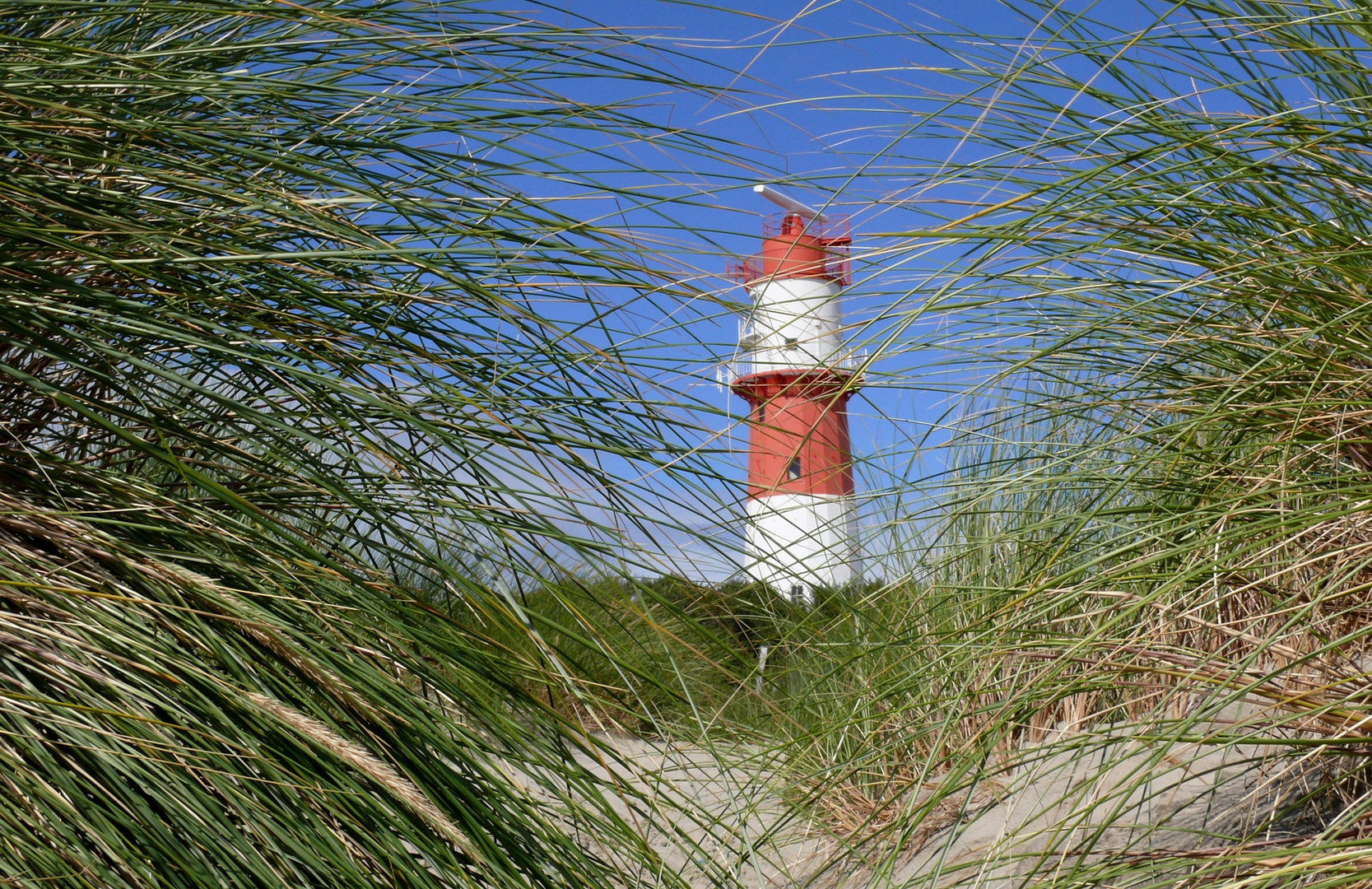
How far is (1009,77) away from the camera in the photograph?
1.13 m

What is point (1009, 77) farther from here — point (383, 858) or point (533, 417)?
point (383, 858)

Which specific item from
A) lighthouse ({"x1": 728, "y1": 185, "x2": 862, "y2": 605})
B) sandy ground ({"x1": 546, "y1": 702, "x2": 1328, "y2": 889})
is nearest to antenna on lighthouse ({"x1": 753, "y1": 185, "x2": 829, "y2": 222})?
lighthouse ({"x1": 728, "y1": 185, "x2": 862, "y2": 605})

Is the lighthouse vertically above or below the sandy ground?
above

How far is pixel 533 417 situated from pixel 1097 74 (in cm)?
69

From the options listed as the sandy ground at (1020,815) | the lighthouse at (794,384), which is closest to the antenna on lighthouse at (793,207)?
the lighthouse at (794,384)

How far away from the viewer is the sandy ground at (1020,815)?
→ 0.85 meters

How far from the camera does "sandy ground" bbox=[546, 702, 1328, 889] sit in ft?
2.80

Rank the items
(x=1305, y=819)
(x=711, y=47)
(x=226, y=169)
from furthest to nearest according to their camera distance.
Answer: (x=1305, y=819) → (x=711, y=47) → (x=226, y=169)

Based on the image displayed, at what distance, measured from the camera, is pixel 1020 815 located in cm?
187

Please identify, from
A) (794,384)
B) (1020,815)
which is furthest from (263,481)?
(1020,815)

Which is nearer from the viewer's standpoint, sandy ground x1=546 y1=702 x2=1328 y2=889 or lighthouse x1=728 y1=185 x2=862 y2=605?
sandy ground x1=546 y1=702 x2=1328 y2=889

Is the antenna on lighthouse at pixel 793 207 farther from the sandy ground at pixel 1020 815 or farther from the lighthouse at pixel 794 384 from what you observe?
the sandy ground at pixel 1020 815

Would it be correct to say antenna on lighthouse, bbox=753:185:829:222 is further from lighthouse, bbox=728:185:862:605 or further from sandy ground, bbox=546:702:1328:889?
sandy ground, bbox=546:702:1328:889

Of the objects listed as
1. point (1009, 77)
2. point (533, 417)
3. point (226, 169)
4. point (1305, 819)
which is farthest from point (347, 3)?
point (1305, 819)
